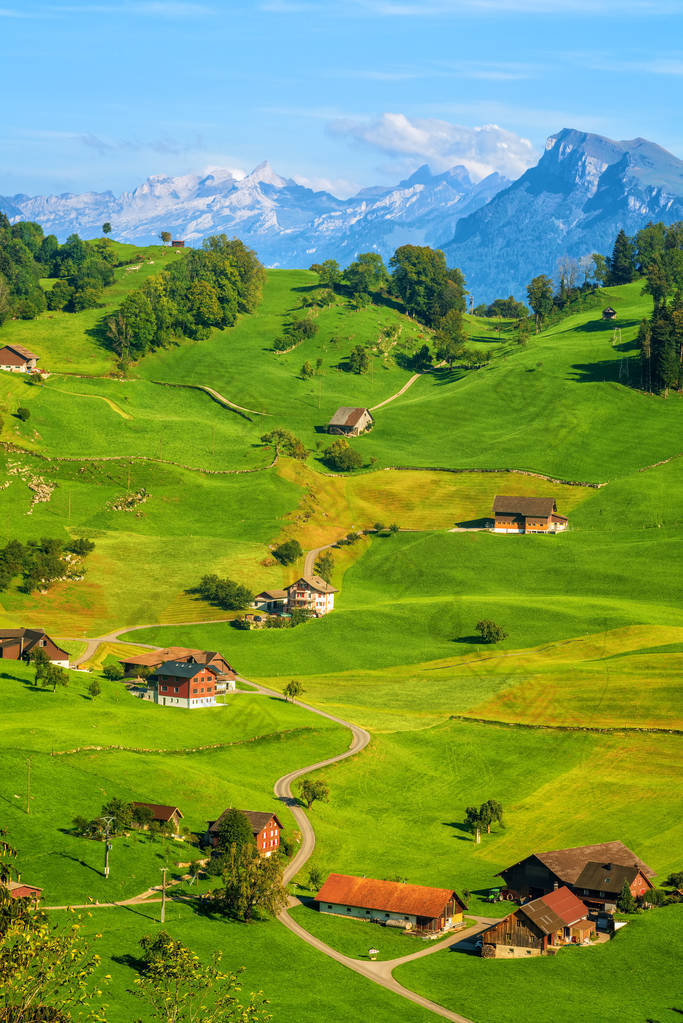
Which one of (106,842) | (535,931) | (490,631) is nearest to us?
(535,931)

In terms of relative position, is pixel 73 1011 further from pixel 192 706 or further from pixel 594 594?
pixel 594 594

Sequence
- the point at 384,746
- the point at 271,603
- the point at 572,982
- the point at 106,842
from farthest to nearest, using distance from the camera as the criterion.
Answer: the point at 271,603
the point at 384,746
the point at 106,842
the point at 572,982

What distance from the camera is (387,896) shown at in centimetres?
9656

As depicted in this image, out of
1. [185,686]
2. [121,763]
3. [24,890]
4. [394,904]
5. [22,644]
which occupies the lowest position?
[394,904]

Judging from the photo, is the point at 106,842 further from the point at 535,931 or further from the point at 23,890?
the point at 535,931

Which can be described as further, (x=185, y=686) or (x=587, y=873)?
(x=185, y=686)

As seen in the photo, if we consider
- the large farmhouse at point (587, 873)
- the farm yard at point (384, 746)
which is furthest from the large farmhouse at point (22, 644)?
the large farmhouse at point (587, 873)

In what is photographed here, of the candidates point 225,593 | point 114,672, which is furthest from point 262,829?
point 225,593

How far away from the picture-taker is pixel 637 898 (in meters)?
98.3

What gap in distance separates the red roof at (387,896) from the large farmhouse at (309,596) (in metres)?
86.0

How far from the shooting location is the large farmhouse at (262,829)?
336 ft

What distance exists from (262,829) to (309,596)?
82.4 m

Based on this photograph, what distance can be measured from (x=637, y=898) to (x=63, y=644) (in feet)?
296

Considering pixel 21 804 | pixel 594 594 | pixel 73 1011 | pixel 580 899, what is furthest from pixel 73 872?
pixel 594 594
